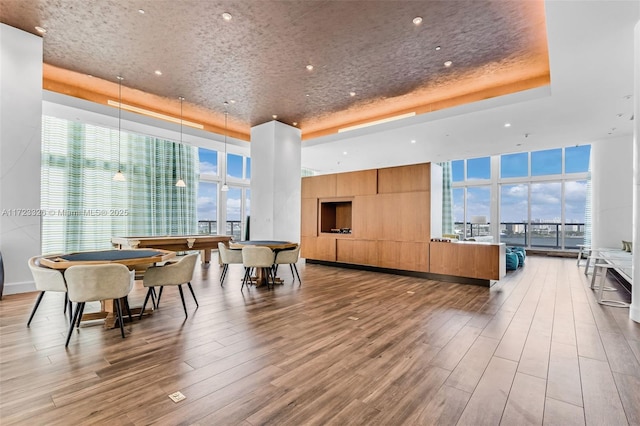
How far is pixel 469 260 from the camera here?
5.86m

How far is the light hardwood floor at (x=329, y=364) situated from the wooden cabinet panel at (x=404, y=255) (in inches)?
77.4

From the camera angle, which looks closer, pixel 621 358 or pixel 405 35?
pixel 621 358

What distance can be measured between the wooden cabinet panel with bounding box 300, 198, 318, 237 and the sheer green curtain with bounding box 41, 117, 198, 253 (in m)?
3.67

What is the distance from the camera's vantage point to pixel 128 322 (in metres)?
3.60

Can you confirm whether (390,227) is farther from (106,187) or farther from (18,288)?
(106,187)

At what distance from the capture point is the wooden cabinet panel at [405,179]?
21.4 feet

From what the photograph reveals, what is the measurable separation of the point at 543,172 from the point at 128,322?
13412mm

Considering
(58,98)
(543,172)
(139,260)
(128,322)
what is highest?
(58,98)

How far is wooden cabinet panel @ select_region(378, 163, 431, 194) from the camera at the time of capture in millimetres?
6523

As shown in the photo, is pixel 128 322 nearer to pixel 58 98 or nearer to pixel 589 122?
pixel 58 98

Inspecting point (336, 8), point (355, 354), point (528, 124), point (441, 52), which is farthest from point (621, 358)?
point (528, 124)

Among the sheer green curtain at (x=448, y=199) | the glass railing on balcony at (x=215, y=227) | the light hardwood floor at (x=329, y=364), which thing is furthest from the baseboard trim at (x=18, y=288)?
the sheer green curtain at (x=448, y=199)

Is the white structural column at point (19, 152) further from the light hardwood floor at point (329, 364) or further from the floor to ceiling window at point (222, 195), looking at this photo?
the floor to ceiling window at point (222, 195)

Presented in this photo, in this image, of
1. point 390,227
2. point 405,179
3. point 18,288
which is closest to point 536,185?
point 405,179
